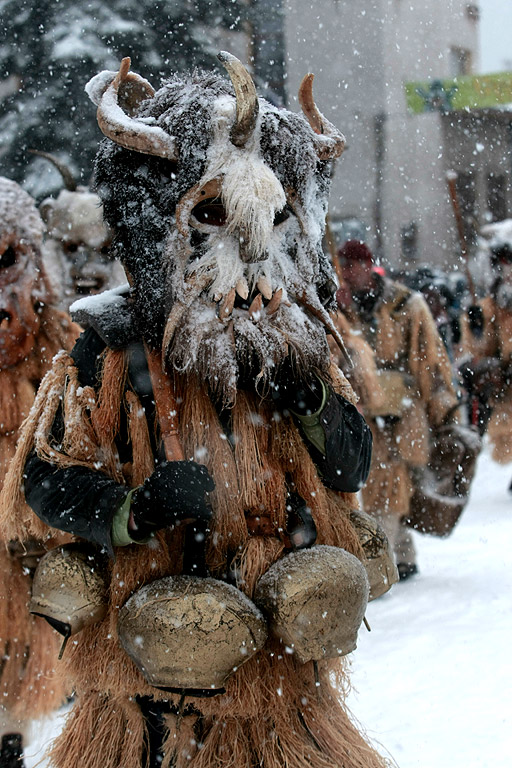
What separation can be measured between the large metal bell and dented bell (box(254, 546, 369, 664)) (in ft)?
1.23

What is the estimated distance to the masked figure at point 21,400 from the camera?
326cm

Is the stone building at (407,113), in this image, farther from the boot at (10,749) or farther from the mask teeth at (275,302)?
the mask teeth at (275,302)

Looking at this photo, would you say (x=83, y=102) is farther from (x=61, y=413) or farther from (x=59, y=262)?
(x=61, y=413)

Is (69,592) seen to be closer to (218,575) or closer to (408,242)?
(218,575)

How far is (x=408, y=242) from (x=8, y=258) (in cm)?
1900

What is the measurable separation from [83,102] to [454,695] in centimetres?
807

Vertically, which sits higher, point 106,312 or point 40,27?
point 106,312

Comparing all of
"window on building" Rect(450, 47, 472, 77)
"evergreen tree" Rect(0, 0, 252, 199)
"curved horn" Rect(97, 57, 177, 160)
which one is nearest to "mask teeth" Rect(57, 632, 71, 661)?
"curved horn" Rect(97, 57, 177, 160)

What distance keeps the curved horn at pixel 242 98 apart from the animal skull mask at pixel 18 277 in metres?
1.90

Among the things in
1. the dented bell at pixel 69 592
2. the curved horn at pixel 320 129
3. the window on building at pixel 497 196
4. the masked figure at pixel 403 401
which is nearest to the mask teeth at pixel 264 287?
the curved horn at pixel 320 129

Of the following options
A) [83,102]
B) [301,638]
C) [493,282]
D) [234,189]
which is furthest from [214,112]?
[83,102]

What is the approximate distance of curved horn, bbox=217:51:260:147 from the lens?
1.81m

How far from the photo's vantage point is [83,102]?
980 cm

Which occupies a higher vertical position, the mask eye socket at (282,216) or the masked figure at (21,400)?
the mask eye socket at (282,216)
